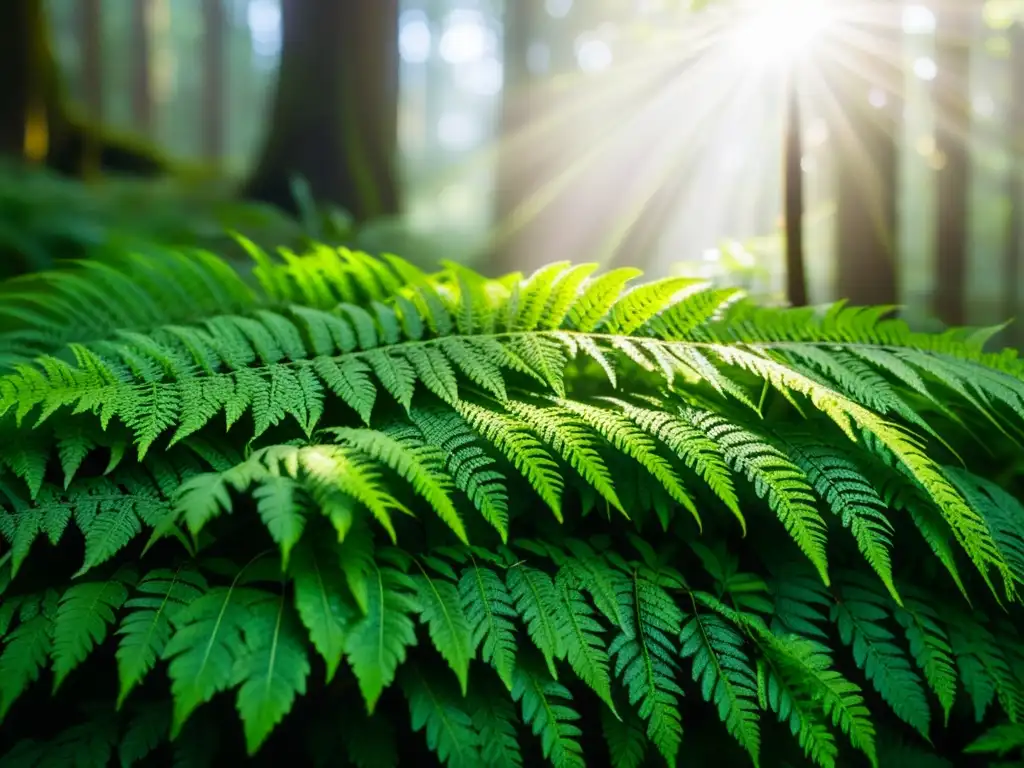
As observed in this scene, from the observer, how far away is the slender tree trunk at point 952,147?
200 inches

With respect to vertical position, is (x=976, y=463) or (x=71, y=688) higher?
(x=976, y=463)

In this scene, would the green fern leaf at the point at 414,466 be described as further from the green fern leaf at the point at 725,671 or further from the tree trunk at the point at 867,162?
the tree trunk at the point at 867,162

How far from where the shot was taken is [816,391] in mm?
1524

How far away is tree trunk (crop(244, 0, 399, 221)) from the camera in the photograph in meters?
5.69

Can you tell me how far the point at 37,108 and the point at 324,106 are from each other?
317 cm

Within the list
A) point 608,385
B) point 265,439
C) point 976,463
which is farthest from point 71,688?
point 976,463

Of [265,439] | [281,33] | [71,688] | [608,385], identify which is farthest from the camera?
[281,33]

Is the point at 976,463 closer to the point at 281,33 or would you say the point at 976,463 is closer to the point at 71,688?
the point at 71,688

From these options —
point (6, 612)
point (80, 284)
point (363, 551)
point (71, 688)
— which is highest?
point (80, 284)

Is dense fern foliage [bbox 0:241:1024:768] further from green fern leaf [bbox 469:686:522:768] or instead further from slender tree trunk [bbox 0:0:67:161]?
slender tree trunk [bbox 0:0:67:161]

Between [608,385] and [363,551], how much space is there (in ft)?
2.96

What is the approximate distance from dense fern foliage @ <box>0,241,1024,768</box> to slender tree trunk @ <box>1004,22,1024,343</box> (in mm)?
12385

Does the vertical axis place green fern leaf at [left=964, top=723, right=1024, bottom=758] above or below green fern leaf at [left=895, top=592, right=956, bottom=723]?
below

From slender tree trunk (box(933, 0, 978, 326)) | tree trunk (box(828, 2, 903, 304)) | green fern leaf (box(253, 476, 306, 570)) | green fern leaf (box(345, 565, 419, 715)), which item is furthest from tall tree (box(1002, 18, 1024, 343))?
green fern leaf (box(253, 476, 306, 570))
